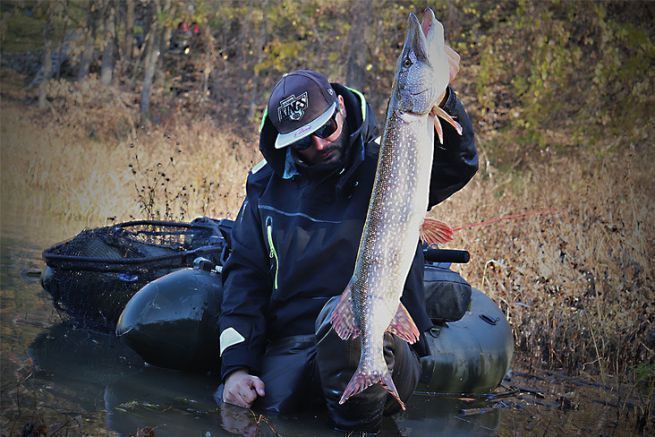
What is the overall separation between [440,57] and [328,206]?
58.4 inches

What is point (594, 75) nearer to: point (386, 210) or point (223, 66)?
point (223, 66)

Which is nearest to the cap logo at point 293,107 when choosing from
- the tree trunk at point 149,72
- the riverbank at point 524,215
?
the riverbank at point 524,215

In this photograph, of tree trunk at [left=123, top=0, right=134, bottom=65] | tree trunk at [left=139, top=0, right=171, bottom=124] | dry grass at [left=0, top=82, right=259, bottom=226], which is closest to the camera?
dry grass at [left=0, top=82, right=259, bottom=226]

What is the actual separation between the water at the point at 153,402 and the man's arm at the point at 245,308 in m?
0.16

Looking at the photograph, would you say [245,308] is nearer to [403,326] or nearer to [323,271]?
[323,271]

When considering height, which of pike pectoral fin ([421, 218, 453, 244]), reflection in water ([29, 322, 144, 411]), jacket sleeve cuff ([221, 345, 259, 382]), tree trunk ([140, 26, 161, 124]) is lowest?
reflection in water ([29, 322, 144, 411])

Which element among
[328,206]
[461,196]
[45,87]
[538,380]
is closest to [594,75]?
[461,196]

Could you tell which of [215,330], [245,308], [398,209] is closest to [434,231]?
[398,209]

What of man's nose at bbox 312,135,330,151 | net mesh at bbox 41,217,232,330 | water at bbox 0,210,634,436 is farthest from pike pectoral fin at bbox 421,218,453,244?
net mesh at bbox 41,217,232,330

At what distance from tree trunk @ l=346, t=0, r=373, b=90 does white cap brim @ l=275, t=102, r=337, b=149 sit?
44.3 feet

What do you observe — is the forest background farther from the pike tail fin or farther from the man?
the pike tail fin

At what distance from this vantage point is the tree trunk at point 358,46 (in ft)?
59.4

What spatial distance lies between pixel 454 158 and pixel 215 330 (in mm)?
1841

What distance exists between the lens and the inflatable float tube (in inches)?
205
